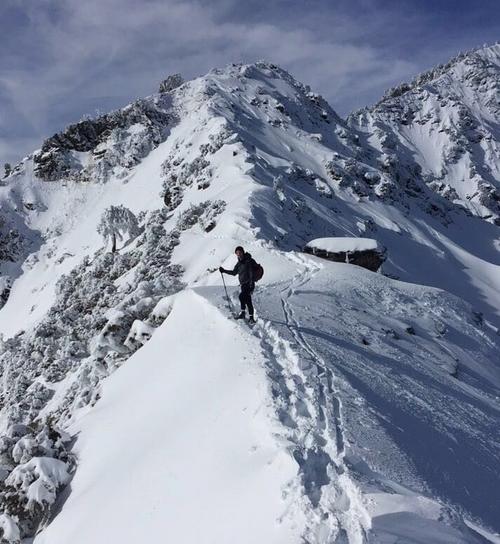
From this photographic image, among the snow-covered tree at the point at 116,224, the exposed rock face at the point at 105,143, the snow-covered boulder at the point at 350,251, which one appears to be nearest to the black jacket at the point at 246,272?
the snow-covered boulder at the point at 350,251

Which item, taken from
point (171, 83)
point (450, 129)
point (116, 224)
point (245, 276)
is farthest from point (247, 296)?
point (450, 129)

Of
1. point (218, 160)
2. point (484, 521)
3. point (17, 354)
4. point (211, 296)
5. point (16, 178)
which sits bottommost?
point (484, 521)

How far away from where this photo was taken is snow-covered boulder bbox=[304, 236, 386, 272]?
27.6 metres

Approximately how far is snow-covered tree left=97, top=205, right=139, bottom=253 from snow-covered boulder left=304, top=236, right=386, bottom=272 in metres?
22.3

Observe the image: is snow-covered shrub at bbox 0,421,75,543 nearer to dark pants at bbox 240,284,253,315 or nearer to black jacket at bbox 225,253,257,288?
dark pants at bbox 240,284,253,315

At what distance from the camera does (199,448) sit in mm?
10180

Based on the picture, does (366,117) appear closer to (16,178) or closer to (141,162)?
(141,162)

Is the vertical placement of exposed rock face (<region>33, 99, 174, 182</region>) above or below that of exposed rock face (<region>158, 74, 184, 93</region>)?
below

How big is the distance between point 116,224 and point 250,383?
3617 centimetres

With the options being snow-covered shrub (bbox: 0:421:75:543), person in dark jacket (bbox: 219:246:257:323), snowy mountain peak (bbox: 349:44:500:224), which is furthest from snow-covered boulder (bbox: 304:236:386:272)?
snowy mountain peak (bbox: 349:44:500:224)

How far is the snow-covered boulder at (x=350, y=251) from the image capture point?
27641 mm

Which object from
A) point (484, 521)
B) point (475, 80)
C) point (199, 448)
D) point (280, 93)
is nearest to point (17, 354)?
point (199, 448)

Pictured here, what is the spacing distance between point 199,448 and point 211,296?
7734 millimetres

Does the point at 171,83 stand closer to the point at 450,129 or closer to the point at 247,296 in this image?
the point at 450,129
